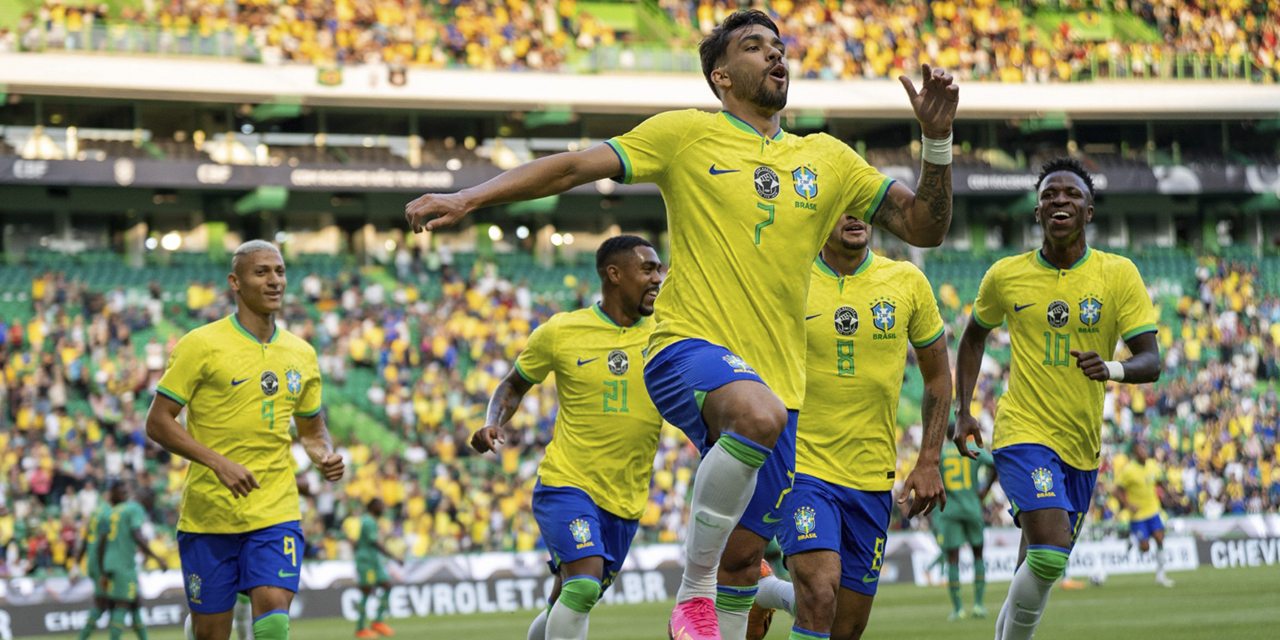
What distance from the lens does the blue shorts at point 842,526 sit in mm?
7699

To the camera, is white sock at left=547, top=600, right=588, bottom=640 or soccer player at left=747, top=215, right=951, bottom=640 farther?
white sock at left=547, top=600, right=588, bottom=640

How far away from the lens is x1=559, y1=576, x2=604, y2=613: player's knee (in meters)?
8.45

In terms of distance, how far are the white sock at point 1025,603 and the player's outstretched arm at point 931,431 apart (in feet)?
2.91

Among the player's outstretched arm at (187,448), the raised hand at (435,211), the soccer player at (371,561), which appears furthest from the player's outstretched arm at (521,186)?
the soccer player at (371,561)

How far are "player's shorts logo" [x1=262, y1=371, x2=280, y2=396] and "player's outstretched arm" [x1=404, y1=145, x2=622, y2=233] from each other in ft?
12.3

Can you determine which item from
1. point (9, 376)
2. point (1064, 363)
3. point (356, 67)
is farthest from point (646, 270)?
point (356, 67)

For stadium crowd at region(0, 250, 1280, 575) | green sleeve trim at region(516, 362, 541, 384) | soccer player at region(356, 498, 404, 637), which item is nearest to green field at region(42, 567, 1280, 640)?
soccer player at region(356, 498, 404, 637)

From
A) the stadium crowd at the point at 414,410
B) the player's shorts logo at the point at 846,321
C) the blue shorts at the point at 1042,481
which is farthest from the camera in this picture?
the stadium crowd at the point at 414,410

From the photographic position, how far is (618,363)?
9.43 m

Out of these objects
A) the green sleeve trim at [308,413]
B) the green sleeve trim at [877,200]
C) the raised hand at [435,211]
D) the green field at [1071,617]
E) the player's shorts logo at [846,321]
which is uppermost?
the green sleeve trim at [877,200]

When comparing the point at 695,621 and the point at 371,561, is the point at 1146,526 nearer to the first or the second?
the point at 371,561

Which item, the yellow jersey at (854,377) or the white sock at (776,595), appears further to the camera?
the white sock at (776,595)

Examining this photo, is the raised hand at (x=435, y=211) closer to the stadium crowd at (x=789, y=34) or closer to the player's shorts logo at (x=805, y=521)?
the player's shorts logo at (x=805, y=521)

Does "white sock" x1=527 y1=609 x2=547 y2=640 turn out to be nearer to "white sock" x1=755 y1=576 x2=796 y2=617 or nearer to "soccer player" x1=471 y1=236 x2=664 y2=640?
"soccer player" x1=471 y1=236 x2=664 y2=640
